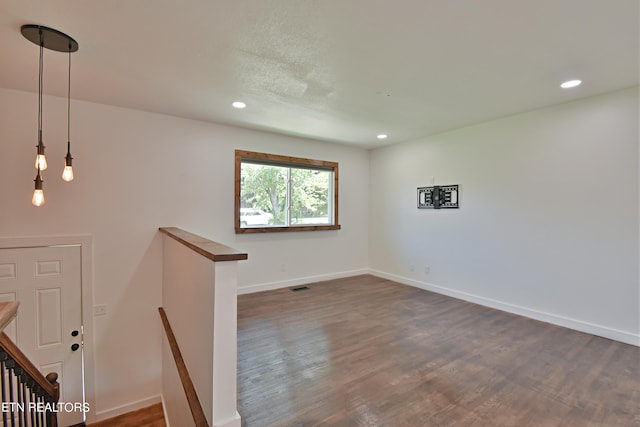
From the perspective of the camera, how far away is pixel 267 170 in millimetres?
4934

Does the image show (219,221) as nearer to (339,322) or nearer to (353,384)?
(339,322)

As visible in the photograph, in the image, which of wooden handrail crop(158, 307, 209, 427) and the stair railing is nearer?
the stair railing

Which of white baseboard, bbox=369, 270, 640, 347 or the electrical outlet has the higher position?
the electrical outlet

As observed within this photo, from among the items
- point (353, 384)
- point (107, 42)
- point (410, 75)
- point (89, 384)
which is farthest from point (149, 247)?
point (410, 75)

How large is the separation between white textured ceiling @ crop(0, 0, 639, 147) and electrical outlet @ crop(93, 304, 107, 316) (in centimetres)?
245

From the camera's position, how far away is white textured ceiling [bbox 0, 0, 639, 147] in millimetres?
1843

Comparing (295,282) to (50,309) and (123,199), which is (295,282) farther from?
(50,309)

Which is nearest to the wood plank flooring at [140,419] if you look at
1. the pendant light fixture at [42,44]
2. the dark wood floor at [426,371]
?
the dark wood floor at [426,371]

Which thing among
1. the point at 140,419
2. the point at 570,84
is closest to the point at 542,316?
the point at 570,84

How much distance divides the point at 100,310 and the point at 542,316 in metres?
5.43

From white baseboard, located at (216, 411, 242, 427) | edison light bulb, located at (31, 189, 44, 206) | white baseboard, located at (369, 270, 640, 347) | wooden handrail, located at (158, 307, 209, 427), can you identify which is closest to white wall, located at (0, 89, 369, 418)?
wooden handrail, located at (158, 307, 209, 427)

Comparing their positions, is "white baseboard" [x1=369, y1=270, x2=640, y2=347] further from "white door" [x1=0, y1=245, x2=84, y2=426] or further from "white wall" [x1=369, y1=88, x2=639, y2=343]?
"white door" [x1=0, y1=245, x2=84, y2=426]

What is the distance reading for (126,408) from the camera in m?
3.55

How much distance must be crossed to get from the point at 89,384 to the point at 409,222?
16.8ft
